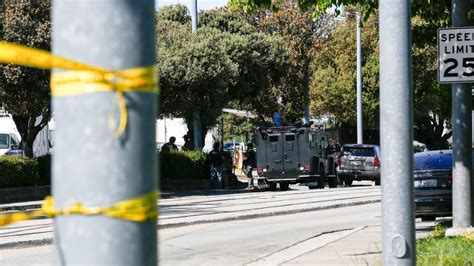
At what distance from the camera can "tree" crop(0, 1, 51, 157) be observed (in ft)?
91.1

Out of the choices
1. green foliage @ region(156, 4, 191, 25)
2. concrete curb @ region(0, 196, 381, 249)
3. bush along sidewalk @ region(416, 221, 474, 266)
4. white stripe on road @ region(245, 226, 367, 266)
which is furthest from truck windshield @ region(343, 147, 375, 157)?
bush along sidewalk @ region(416, 221, 474, 266)

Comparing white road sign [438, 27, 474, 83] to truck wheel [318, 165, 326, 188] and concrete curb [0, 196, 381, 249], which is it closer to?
concrete curb [0, 196, 381, 249]

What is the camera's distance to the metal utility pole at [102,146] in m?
2.22

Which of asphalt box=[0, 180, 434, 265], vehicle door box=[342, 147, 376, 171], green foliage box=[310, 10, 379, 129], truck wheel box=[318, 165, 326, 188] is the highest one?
green foliage box=[310, 10, 379, 129]

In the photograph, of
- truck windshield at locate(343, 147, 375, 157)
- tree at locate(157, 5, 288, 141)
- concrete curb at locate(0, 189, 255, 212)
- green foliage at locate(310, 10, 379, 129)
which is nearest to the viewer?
concrete curb at locate(0, 189, 255, 212)

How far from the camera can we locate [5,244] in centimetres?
1383

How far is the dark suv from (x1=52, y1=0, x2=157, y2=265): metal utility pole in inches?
1414

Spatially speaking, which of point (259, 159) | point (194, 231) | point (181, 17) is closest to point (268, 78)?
point (181, 17)

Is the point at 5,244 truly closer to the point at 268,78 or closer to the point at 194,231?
the point at 194,231

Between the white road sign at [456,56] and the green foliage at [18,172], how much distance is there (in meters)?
17.0

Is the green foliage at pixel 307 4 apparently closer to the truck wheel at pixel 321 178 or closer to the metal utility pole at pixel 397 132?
the metal utility pole at pixel 397 132

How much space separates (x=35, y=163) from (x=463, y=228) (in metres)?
17.5

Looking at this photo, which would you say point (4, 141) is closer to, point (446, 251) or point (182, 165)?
point (182, 165)

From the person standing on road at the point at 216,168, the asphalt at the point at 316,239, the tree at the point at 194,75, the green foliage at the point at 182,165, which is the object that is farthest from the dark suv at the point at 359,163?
the asphalt at the point at 316,239
